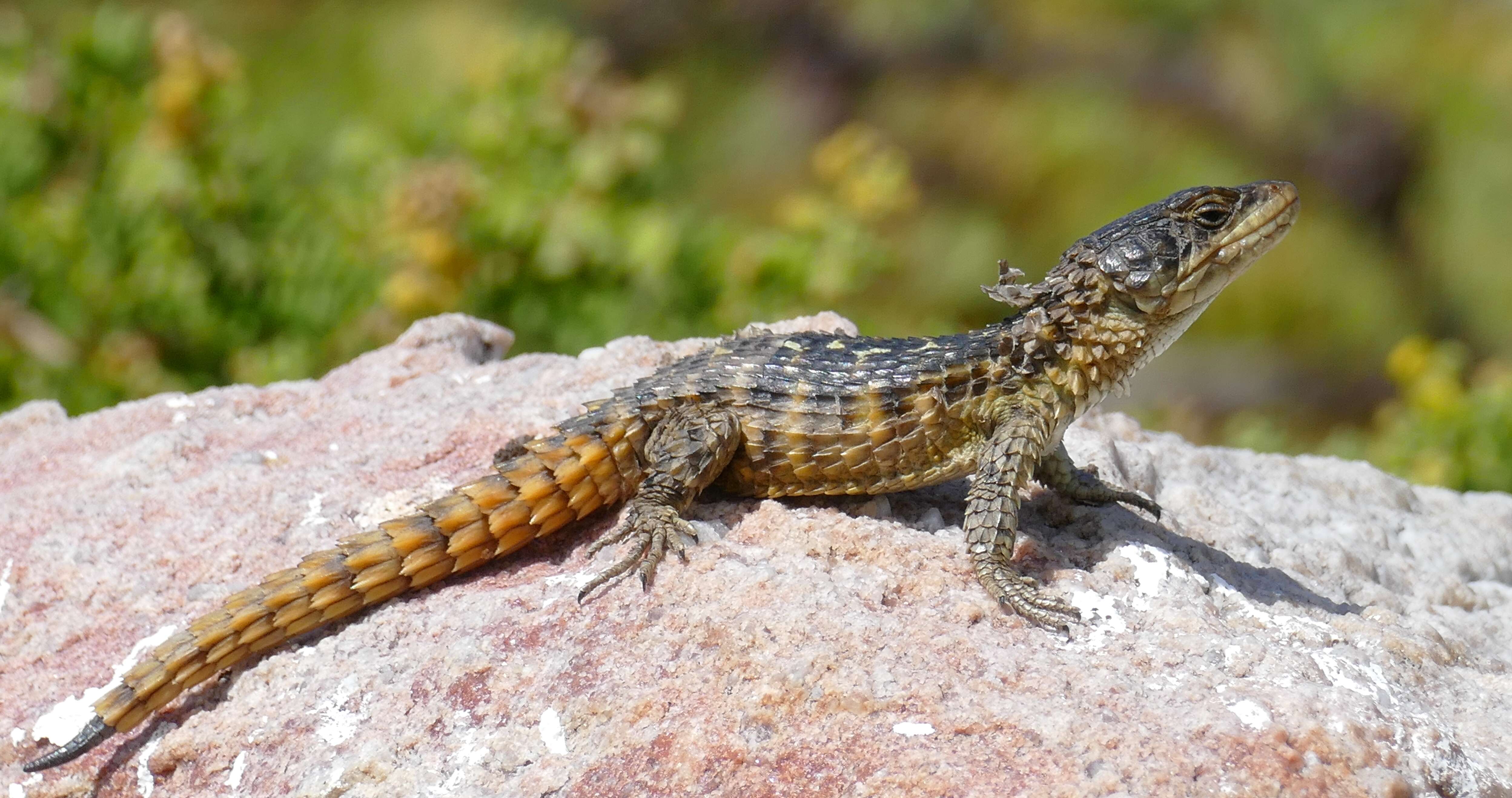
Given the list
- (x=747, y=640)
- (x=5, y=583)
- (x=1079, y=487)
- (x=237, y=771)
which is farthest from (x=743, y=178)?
(x=237, y=771)

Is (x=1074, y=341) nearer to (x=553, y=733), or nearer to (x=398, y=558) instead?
(x=553, y=733)

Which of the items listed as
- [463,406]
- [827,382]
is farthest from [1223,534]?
[463,406]

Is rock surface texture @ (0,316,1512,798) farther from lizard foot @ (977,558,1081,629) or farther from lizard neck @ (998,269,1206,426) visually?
lizard neck @ (998,269,1206,426)

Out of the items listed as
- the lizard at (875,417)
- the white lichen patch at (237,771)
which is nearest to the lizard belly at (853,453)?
the lizard at (875,417)

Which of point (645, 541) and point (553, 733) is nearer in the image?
point (553, 733)

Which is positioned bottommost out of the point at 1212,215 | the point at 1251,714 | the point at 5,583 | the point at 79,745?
the point at 79,745

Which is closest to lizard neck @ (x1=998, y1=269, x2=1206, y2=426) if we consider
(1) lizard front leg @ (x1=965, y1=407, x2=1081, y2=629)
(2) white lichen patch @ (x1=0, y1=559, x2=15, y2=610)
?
(1) lizard front leg @ (x1=965, y1=407, x2=1081, y2=629)
